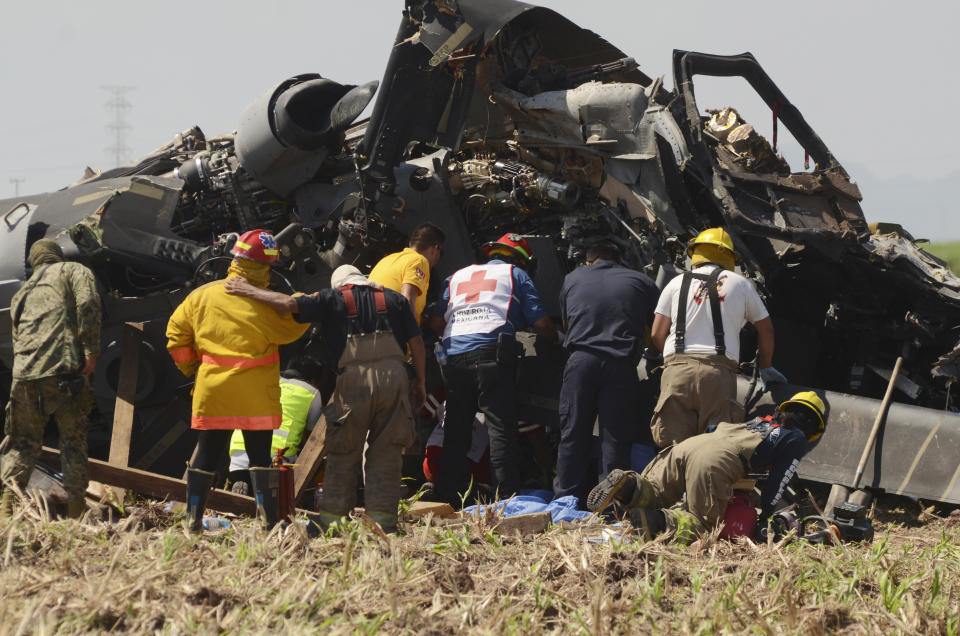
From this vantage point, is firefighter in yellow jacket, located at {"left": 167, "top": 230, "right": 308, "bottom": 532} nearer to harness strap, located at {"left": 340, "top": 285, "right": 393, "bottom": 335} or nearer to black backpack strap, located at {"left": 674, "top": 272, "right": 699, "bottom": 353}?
harness strap, located at {"left": 340, "top": 285, "right": 393, "bottom": 335}

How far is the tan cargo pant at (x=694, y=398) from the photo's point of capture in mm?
5770

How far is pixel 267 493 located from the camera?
5055mm

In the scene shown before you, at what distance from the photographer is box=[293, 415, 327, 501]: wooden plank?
5.94 metres

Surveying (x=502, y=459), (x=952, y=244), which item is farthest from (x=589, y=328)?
(x=952, y=244)

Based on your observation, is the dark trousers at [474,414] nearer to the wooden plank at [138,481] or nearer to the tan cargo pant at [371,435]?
the tan cargo pant at [371,435]

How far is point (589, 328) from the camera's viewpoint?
610 centimetres

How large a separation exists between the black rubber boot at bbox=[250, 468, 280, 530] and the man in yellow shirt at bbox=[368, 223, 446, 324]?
4.91 ft

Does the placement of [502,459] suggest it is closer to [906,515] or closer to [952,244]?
[906,515]

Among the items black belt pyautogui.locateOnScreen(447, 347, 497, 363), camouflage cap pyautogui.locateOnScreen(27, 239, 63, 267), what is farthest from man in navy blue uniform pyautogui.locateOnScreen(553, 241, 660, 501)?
camouflage cap pyautogui.locateOnScreen(27, 239, 63, 267)

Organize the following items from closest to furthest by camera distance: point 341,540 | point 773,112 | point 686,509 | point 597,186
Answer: point 341,540, point 686,509, point 597,186, point 773,112

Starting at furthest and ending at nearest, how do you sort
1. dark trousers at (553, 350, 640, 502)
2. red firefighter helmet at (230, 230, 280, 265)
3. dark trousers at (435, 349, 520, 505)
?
dark trousers at (435, 349, 520, 505) → dark trousers at (553, 350, 640, 502) → red firefighter helmet at (230, 230, 280, 265)

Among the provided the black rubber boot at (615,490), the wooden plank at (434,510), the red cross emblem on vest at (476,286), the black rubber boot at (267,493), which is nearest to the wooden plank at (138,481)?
the black rubber boot at (267,493)

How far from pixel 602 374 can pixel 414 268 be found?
4.20ft

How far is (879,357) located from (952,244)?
604 inches
